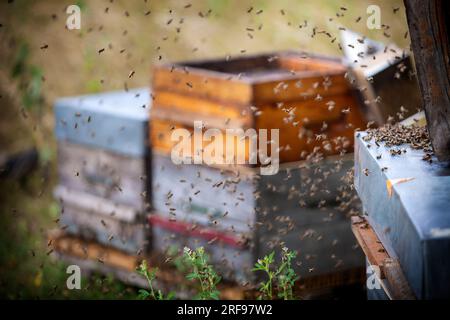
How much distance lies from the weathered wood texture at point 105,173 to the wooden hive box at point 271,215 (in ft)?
1.13

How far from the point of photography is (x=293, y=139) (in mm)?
3672

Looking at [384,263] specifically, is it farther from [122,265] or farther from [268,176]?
[122,265]

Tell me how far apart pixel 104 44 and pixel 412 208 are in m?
7.59

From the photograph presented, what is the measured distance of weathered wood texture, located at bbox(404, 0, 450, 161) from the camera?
7.27 ft

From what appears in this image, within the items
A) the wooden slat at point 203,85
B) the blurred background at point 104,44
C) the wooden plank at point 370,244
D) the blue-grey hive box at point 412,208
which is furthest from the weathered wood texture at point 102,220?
the blue-grey hive box at point 412,208

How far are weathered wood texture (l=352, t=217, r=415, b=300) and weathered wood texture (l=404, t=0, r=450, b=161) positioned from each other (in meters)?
0.41

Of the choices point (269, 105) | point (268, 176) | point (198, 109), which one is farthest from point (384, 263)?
point (198, 109)
